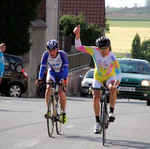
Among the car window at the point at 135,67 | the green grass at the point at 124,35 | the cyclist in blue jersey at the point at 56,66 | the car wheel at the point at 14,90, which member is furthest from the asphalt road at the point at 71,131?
the green grass at the point at 124,35

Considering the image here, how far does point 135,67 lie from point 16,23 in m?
9.32

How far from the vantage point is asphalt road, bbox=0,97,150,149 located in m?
8.48

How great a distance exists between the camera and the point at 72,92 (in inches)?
1222

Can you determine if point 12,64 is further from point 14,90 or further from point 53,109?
point 53,109

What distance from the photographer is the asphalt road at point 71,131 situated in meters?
8.48

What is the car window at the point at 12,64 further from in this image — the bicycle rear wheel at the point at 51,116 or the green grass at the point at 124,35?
the green grass at the point at 124,35

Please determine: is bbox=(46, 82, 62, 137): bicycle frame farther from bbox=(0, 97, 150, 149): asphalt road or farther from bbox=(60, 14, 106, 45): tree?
bbox=(60, 14, 106, 45): tree

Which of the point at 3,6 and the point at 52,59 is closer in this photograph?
the point at 52,59

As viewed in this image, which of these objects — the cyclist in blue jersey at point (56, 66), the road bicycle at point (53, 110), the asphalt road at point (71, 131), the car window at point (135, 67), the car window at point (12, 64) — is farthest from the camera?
the car window at point (12, 64)

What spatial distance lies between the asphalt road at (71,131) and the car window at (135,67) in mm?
3618

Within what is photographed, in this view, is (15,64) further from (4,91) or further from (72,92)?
(72,92)

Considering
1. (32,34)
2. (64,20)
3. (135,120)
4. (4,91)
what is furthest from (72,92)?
(135,120)

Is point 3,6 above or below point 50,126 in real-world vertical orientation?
above

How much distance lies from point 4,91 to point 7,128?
10.8 metres
